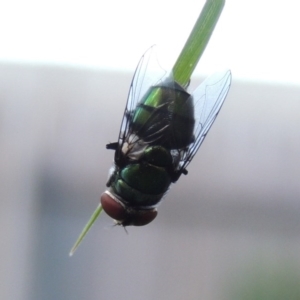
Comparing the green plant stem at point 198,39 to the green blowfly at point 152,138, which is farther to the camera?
the green blowfly at point 152,138

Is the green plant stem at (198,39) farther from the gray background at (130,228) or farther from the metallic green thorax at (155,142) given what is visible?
the gray background at (130,228)

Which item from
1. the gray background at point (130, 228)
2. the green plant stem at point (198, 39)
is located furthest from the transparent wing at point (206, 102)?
the gray background at point (130, 228)

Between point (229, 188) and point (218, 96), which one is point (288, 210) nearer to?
point (229, 188)

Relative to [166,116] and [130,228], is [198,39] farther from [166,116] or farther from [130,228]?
[130,228]

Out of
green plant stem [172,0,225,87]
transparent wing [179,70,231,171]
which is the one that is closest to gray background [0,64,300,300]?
transparent wing [179,70,231,171]

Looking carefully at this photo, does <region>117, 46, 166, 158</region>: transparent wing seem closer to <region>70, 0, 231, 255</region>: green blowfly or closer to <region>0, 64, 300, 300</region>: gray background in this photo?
<region>70, 0, 231, 255</region>: green blowfly

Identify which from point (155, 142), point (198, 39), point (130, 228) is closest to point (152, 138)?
point (155, 142)

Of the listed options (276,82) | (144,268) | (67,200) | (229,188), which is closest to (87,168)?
(67,200)

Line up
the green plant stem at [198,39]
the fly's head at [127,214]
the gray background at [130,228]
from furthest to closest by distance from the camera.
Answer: the gray background at [130,228], the fly's head at [127,214], the green plant stem at [198,39]
